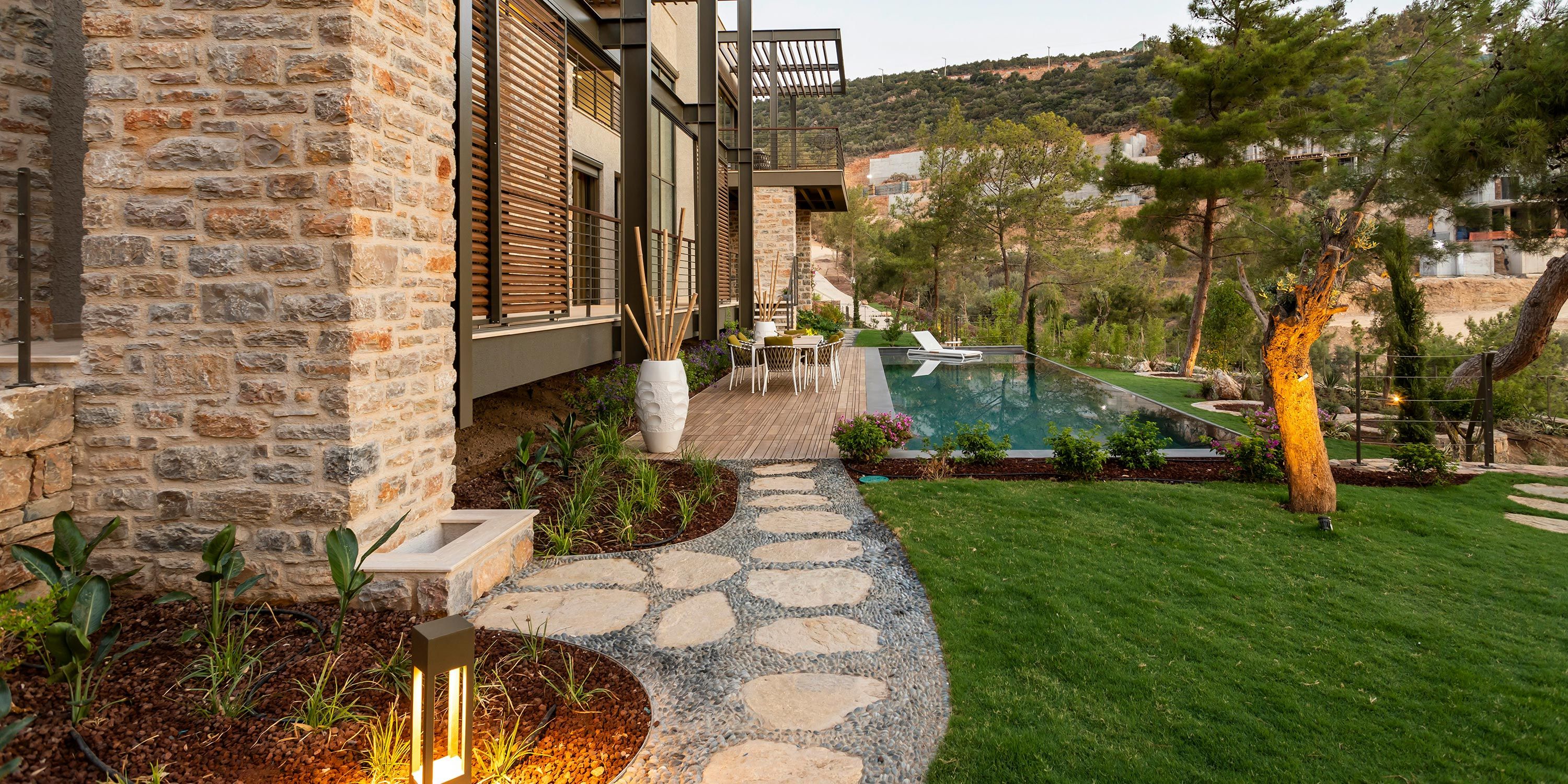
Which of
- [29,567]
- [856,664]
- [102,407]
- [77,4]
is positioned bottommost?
[856,664]

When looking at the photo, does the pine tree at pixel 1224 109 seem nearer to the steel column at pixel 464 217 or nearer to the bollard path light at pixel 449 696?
the steel column at pixel 464 217

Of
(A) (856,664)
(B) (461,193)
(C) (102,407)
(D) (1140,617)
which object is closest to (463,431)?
(B) (461,193)

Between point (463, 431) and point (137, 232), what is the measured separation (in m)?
3.08

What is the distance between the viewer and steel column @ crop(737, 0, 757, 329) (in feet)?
39.6

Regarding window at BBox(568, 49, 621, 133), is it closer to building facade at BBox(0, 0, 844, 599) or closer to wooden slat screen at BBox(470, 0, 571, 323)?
wooden slat screen at BBox(470, 0, 571, 323)

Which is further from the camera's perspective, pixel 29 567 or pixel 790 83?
pixel 790 83

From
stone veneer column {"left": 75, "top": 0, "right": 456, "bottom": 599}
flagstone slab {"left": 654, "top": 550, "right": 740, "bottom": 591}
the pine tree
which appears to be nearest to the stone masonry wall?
stone veneer column {"left": 75, "top": 0, "right": 456, "bottom": 599}

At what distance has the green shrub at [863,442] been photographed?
5.72 metres

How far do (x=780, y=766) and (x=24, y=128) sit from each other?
172 inches

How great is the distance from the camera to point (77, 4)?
372 centimetres

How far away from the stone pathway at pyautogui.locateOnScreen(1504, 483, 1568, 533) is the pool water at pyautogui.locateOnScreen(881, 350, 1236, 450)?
6.41 feet

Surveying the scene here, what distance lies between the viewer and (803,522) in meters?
4.38

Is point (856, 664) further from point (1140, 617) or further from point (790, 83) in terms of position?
point (790, 83)

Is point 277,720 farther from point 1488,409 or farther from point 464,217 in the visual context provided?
point 1488,409
